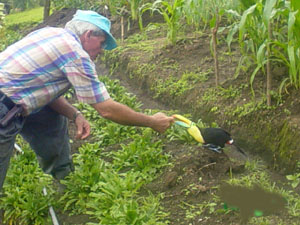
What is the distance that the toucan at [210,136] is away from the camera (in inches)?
149

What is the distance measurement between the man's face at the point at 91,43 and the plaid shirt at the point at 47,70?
0.08 meters

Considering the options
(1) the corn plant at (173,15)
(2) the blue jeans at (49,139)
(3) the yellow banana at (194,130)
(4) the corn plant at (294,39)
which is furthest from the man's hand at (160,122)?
(1) the corn plant at (173,15)

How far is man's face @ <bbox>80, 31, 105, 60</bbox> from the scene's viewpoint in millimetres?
3240

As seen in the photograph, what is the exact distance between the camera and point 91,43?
3281 mm

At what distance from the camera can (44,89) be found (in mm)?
3211

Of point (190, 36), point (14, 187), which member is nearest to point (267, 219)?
point (14, 187)

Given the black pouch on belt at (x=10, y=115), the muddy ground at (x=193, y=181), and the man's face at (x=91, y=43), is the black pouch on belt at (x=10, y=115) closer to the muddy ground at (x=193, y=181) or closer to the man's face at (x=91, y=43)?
the man's face at (x=91, y=43)

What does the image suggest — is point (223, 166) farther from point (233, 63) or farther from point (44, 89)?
point (233, 63)

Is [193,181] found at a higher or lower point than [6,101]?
lower

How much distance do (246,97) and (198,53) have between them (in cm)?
160

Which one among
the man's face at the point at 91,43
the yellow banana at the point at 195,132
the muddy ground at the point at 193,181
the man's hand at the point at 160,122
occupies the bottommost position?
the muddy ground at the point at 193,181

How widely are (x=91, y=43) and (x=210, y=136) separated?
1.16 meters

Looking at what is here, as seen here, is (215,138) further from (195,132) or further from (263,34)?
(263,34)

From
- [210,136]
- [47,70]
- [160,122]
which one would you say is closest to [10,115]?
[47,70]
